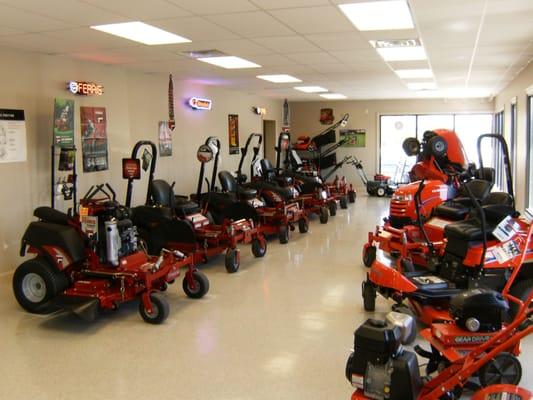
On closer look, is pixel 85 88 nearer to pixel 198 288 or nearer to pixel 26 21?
pixel 26 21

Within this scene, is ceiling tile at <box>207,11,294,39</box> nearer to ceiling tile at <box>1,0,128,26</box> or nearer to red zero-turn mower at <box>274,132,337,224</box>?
ceiling tile at <box>1,0,128,26</box>

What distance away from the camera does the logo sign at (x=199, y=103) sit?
9639 mm

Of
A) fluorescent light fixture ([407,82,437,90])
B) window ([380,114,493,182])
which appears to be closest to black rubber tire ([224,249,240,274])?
fluorescent light fixture ([407,82,437,90])

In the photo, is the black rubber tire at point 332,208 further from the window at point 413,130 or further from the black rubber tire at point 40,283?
the black rubber tire at point 40,283

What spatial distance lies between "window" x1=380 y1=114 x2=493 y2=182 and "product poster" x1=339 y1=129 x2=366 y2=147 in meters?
0.59

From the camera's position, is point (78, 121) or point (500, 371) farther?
point (78, 121)

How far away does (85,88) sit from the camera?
6.83 m

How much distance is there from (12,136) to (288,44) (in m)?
3.34

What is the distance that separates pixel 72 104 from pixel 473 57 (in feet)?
17.8

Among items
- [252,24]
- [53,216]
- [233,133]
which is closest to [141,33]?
[252,24]

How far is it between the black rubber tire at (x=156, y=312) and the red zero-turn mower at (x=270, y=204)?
3.18 m

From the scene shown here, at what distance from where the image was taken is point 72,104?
21.7 ft

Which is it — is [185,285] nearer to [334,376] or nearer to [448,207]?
[334,376]

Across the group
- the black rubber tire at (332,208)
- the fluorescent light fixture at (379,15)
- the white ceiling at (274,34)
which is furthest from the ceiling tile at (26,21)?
the black rubber tire at (332,208)
